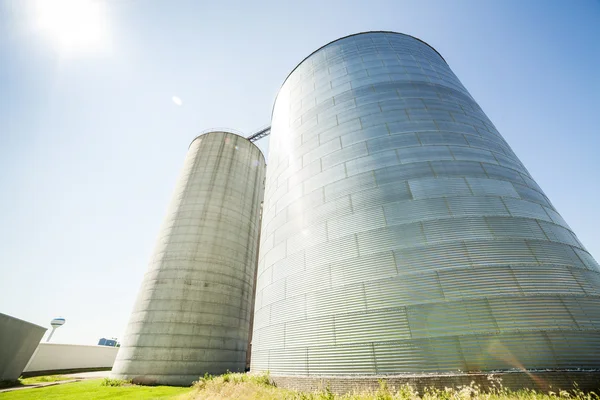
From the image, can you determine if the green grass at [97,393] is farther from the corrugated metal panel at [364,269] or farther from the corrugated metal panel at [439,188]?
the corrugated metal panel at [439,188]

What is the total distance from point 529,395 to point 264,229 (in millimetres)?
11312

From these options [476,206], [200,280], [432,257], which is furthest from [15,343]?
[476,206]

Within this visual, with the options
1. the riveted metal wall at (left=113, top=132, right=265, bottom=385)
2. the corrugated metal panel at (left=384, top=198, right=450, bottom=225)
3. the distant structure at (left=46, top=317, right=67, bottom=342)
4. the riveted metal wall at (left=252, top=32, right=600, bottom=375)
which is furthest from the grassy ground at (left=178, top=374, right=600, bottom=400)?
the distant structure at (left=46, top=317, right=67, bottom=342)

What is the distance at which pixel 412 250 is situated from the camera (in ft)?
25.9

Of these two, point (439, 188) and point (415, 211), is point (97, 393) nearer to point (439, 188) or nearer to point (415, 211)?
point (415, 211)

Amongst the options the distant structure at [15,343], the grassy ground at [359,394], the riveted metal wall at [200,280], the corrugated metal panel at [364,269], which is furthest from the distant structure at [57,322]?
the corrugated metal panel at [364,269]

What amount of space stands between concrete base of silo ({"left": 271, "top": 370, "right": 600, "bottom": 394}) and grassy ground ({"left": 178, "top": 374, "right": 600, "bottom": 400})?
107mm

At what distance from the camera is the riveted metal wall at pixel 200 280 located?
59.1ft

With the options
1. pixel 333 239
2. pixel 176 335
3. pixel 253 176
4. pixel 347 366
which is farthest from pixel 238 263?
pixel 347 366

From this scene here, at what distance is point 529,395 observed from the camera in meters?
5.20

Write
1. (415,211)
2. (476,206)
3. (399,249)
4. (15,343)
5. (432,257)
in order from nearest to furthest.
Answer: (432,257)
(399,249)
(476,206)
(415,211)
(15,343)

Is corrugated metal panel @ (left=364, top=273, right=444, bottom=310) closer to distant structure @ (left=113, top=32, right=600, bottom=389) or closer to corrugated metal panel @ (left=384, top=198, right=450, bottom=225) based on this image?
distant structure @ (left=113, top=32, right=600, bottom=389)

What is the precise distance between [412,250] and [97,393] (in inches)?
751

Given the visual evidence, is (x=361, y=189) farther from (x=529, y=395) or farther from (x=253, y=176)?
(x=253, y=176)
